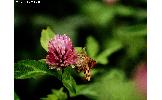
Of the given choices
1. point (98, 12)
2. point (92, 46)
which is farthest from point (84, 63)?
point (98, 12)

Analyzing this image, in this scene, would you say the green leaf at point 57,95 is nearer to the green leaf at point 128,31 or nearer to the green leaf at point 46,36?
the green leaf at point 46,36

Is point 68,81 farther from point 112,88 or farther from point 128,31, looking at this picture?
point 128,31

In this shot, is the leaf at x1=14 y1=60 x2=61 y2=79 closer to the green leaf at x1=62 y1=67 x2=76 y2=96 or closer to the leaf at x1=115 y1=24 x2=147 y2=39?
the green leaf at x1=62 y1=67 x2=76 y2=96

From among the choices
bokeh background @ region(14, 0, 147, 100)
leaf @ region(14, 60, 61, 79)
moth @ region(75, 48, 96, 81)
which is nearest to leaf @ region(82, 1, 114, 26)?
bokeh background @ region(14, 0, 147, 100)

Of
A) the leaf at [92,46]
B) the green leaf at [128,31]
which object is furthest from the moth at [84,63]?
the green leaf at [128,31]

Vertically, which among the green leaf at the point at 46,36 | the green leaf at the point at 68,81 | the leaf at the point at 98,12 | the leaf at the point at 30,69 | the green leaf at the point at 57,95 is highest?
the leaf at the point at 98,12

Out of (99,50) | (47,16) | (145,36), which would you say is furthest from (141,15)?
(47,16)
